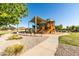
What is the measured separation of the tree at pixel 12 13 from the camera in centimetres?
507

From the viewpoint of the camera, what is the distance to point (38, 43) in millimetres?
5156

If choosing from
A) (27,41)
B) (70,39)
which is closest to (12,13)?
(27,41)

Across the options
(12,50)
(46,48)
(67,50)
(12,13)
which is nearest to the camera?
(12,50)

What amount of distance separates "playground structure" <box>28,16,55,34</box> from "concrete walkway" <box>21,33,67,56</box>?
208mm

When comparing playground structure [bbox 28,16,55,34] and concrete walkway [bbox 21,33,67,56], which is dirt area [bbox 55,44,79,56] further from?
playground structure [bbox 28,16,55,34]

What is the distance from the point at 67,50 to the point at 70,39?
0.52 meters

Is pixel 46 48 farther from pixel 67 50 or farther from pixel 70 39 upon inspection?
pixel 70 39

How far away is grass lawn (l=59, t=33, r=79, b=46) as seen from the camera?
502cm

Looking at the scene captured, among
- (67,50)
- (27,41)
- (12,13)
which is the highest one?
(12,13)

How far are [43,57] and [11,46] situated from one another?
830 millimetres

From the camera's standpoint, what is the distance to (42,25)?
5.26 meters

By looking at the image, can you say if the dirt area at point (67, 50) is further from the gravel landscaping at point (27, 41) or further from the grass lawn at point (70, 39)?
the gravel landscaping at point (27, 41)

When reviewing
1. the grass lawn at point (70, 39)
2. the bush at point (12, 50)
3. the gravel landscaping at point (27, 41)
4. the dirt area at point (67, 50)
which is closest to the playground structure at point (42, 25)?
the gravel landscaping at point (27, 41)

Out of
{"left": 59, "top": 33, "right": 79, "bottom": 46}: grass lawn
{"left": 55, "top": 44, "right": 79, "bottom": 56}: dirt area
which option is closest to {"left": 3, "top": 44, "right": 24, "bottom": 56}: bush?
{"left": 55, "top": 44, "right": 79, "bottom": 56}: dirt area
